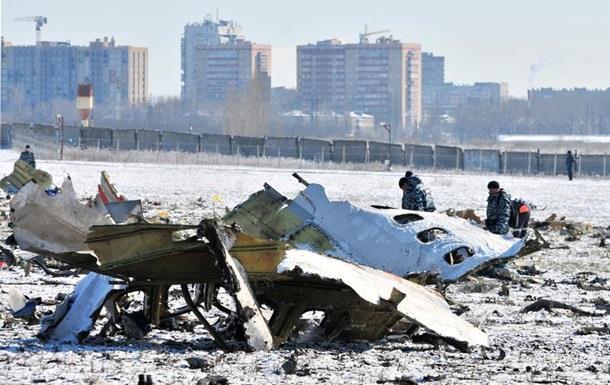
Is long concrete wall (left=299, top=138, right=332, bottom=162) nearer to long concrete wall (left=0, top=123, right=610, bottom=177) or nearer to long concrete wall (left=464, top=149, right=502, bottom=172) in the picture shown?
long concrete wall (left=0, top=123, right=610, bottom=177)

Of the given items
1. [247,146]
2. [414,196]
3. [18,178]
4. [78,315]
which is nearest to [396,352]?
[78,315]

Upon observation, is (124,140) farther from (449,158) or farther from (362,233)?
(362,233)

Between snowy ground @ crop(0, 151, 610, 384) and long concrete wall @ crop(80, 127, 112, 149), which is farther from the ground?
snowy ground @ crop(0, 151, 610, 384)

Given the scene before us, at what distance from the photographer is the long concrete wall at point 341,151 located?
70.6 meters

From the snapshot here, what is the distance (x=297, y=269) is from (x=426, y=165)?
195 feet

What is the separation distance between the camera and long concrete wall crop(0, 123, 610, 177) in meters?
70.6

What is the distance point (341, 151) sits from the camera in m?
71.4

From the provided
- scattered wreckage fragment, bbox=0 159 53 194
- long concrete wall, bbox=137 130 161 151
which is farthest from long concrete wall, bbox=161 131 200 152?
scattered wreckage fragment, bbox=0 159 53 194

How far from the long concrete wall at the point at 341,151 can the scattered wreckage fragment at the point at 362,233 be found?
2075 inches

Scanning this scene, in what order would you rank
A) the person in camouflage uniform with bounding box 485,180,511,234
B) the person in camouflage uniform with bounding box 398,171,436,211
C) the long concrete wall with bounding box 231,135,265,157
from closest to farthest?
the person in camouflage uniform with bounding box 485,180,511,234, the person in camouflage uniform with bounding box 398,171,436,211, the long concrete wall with bounding box 231,135,265,157

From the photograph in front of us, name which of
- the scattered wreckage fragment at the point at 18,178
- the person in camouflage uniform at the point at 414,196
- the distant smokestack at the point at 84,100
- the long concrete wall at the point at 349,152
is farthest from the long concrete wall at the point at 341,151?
the person in camouflage uniform at the point at 414,196

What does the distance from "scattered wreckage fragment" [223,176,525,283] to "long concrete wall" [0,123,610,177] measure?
5270cm

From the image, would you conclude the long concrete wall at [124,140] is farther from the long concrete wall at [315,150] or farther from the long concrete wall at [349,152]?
the long concrete wall at [349,152]

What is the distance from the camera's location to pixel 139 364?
10.9 m
